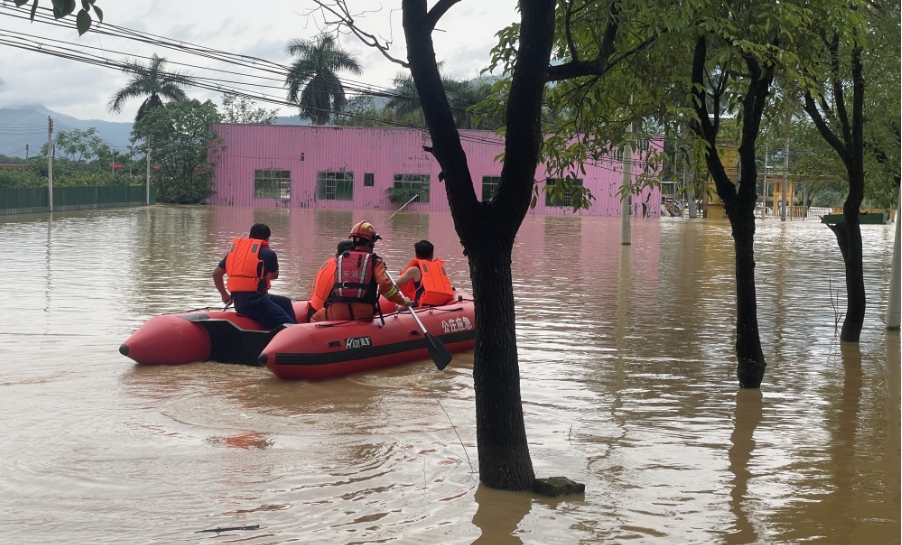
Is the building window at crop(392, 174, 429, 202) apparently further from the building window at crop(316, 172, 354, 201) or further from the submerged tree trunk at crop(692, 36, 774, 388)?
the submerged tree trunk at crop(692, 36, 774, 388)

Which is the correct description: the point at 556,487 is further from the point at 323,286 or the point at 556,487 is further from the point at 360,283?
the point at 323,286

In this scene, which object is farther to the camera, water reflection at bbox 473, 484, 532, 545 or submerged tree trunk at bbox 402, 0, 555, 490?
submerged tree trunk at bbox 402, 0, 555, 490

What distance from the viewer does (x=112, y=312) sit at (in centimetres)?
1429

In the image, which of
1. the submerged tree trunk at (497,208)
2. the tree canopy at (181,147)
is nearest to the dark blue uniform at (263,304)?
the submerged tree trunk at (497,208)

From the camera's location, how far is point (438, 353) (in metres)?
10.5

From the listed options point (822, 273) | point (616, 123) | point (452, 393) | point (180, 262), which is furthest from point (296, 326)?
point (822, 273)

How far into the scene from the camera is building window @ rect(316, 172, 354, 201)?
216 ft

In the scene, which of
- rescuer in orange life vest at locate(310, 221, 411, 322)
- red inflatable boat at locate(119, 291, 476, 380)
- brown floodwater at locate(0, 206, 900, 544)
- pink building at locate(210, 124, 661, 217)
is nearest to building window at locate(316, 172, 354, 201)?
pink building at locate(210, 124, 661, 217)

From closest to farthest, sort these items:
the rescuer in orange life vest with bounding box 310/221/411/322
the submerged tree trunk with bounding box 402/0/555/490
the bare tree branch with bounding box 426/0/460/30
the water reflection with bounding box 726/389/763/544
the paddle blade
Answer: the water reflection with bounding box 726/389/763/544 < the submerged tree trunk with bounding box 402/0/555/490 < the bare tree branch with bounding box 426/0/460/30 < the paddle blade < the rescuer in orange life vest with bounding box 310/221/411/322

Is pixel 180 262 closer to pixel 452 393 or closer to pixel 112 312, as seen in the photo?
pixel 112 312

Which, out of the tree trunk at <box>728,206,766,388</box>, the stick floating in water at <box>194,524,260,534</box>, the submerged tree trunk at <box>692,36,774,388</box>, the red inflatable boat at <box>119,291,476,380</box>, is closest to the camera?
the stick floating in water at <box>194,524,260,534</box>

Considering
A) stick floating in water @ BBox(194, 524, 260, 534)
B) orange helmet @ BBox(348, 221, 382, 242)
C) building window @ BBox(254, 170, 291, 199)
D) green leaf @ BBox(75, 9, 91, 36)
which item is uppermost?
building window @ BBox(254, 170, 291, 199)

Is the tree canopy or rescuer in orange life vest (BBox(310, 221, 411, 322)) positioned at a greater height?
the tree canopy

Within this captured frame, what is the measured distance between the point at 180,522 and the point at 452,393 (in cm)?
418
